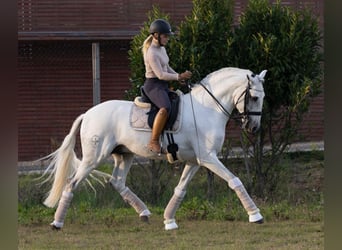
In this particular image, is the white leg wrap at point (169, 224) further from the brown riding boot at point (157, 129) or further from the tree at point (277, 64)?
the tree at point (277, 64)

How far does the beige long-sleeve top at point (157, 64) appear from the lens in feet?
22.5

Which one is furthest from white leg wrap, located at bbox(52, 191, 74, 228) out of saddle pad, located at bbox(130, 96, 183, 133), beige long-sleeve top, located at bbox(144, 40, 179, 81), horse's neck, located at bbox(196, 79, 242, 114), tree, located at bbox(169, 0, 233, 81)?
tree, located at bbox(169, 0, 233, 81)

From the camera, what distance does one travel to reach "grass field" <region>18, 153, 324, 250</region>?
6.57 meters

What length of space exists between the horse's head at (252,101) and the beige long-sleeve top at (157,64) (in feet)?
2.39

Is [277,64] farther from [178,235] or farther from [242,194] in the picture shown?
[178,235]

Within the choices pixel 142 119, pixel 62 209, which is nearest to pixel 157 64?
pixel 142 119

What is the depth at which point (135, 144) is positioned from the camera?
725cm

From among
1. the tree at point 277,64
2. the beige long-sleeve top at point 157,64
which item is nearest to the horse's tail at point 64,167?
the beige long-sleeve top at point 157,64

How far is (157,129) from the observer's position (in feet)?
22.8
